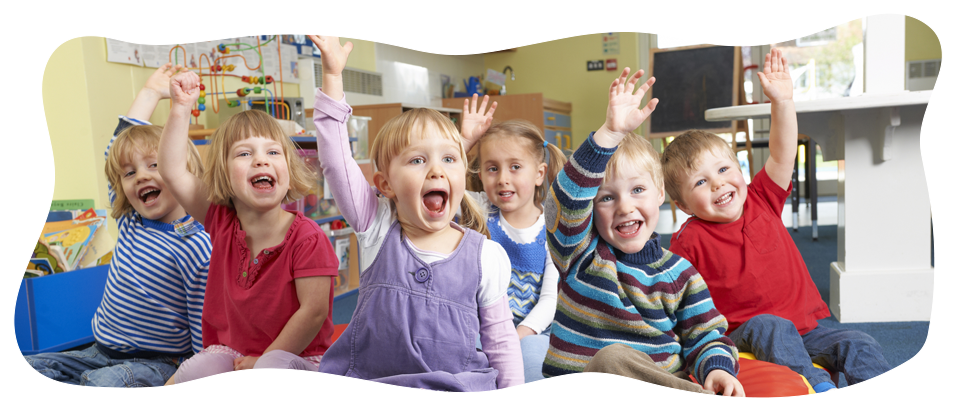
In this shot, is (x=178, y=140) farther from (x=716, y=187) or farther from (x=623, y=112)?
(x=716, y=187)

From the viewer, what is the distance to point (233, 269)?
104 centimetres

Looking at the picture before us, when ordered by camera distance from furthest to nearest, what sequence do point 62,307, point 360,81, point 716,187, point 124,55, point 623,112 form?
point 360,81 < point 124,55 < point 62,307 < point 716,187 < point 623,112

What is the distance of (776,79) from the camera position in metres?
0.97

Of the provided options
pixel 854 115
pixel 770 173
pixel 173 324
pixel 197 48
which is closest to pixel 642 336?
pixel 770 173

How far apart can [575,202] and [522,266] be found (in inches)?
8.7

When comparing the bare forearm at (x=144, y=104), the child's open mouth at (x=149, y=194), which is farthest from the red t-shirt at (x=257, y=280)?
the bare forearm at (x=144, y=104)

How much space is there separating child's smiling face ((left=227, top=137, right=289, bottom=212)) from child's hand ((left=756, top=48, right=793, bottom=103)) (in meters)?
0.75

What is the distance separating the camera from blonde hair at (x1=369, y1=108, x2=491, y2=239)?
0.91 m

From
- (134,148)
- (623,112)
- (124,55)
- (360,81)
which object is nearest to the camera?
(623,112)

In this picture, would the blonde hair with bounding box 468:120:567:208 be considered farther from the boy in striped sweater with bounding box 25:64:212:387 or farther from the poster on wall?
the poster on wall

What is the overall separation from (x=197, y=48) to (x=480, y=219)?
2202mm

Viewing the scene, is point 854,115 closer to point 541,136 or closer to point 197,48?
point 541,136

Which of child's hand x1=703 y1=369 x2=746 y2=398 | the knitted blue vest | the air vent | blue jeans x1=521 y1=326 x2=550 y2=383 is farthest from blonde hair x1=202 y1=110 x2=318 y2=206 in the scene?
the air vent

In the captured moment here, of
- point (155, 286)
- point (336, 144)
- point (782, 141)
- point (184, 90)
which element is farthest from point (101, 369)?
point (782, 141)
